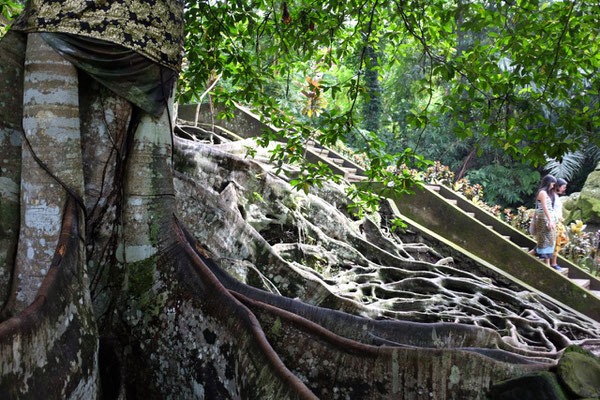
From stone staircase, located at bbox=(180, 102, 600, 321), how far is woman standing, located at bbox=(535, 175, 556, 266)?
0.36 m

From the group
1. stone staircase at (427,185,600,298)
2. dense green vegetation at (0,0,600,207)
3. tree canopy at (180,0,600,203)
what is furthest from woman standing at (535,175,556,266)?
tree canopy at (180,0,600,203)

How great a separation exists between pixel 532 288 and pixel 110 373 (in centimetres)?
694

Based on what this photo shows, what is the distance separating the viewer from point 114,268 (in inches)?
101

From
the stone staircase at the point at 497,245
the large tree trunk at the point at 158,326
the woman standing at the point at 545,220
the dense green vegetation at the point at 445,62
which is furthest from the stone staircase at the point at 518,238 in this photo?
the large tree trunk at the point at 158,326

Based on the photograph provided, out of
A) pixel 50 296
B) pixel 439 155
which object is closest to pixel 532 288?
pixel 50 296

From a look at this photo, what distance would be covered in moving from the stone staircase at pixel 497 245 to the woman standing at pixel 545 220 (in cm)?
36

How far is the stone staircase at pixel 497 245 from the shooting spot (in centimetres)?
746

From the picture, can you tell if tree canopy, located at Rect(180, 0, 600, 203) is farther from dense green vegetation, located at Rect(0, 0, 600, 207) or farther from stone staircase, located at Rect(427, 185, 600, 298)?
stone staircase, located at Rect(427, 185, 600, 298)

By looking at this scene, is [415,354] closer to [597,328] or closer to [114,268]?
[114,268]

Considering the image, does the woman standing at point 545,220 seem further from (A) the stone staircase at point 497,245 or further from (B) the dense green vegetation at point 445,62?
(B) the dense green vegetation at point 445,62

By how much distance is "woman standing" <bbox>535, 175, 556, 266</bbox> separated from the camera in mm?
7895

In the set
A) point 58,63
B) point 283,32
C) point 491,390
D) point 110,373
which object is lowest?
point 110,373

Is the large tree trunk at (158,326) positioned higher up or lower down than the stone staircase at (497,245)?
higher up

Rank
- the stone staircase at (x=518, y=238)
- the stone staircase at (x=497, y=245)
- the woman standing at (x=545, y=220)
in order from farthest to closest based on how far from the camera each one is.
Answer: the stone staircase at (x=518, y=238)
the woman standing at (x=545, y=220)
the stone staircase at (x=497, y=245)
